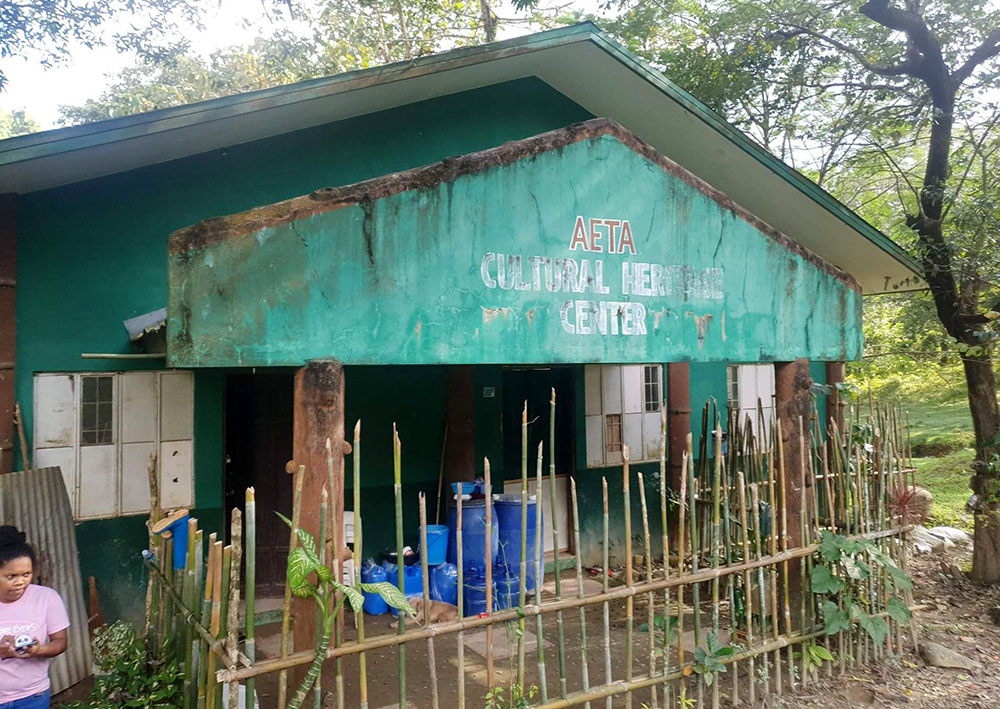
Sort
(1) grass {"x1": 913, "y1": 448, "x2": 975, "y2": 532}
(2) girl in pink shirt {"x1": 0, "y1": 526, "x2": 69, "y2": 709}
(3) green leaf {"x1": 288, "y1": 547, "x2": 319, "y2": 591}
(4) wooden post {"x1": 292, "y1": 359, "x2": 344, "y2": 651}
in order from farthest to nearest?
1. (1) grass {"x1": 913, "y1": 448, "x2": 975, "y2": 532}
2. (4) wooden post {"x1": 292, "y1": 359, "x2": 344, "y2": 651}
3. (2) girl in pink shirt {"x1": 0, "y1": 526, "x2": 69, "y2": 709}
4. (3) green leaf {"x1": 288, "y1": 547, "x2": 319, "y2": 591}

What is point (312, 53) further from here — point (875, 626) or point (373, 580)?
point (875, 626)

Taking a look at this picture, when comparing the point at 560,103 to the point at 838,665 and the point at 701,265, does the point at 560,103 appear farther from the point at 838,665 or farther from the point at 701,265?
the point at 838,665

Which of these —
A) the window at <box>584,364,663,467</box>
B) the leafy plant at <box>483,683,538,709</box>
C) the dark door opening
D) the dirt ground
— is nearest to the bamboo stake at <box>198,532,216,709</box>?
the dirt ground

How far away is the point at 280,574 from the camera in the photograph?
7.34m

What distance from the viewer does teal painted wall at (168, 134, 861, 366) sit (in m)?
3.63

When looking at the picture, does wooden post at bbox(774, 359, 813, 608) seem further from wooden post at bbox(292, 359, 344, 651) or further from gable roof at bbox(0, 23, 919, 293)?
wooden post at bbox(292, 359, 344, 651)

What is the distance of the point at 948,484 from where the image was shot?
14094 mm

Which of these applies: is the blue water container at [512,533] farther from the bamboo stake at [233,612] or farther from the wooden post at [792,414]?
the bamboo stake at [233,612]

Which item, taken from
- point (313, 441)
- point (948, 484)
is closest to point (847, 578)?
point (313, 441)

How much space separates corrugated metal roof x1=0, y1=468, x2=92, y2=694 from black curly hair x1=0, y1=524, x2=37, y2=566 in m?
1.25

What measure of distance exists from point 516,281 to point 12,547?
3034mm

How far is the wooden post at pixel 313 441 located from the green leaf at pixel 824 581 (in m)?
3.63

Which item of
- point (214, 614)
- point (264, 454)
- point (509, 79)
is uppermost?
point (509, 79)

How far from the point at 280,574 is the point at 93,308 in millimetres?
3119
